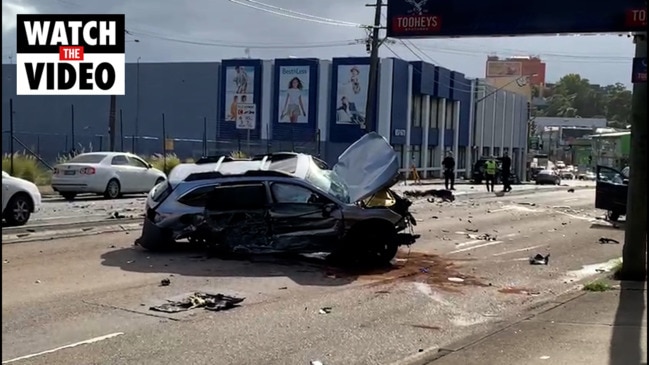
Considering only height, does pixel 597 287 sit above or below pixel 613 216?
above

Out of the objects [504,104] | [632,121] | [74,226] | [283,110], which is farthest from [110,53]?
[504,104]

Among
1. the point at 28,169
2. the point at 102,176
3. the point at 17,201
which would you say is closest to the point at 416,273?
the point at 17,201

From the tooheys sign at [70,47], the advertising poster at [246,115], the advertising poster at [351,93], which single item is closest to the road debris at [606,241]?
the tooheys sign at [70,47]

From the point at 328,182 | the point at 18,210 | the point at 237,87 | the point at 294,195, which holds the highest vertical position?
the point at 237,87

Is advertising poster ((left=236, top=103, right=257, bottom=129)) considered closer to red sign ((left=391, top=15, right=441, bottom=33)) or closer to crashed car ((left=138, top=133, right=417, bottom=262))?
red sign ((left=391, top=15, right=441, bottom=33))

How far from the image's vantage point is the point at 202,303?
370 inches

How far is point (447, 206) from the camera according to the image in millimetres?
28109

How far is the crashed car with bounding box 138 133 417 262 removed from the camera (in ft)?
40.4

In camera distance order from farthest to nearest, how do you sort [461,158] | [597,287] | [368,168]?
[461,158] < [368,168] < [597,287]

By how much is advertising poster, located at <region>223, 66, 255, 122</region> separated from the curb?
48705mm

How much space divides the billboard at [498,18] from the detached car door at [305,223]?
8305mm

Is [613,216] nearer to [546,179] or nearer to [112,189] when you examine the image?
[112,189]

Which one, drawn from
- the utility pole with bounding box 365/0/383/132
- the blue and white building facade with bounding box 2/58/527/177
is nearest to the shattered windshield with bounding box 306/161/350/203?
the utility pole with bounding box 365/0/383/132

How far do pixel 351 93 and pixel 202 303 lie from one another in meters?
46.4
